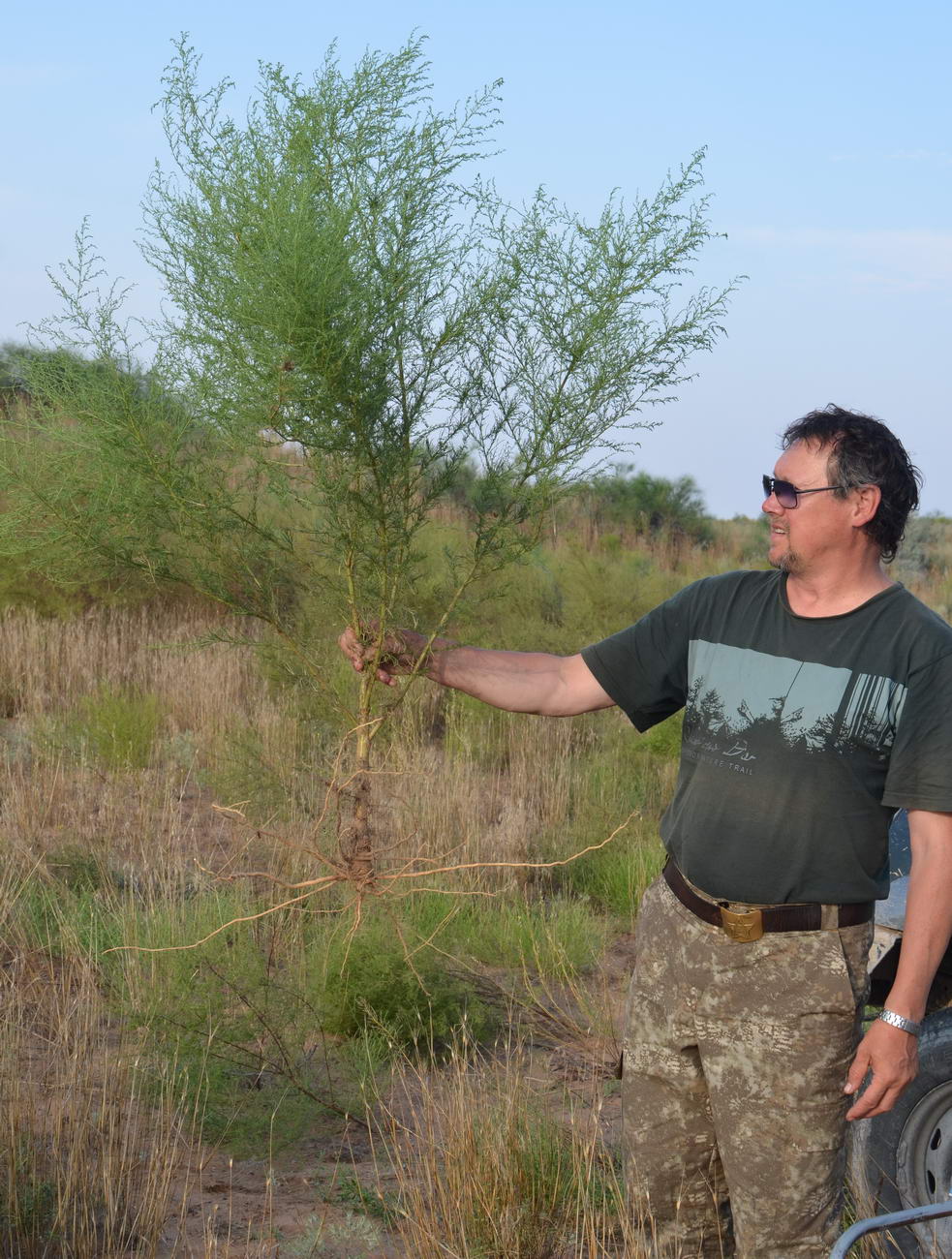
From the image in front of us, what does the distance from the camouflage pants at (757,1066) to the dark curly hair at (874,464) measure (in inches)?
35.7

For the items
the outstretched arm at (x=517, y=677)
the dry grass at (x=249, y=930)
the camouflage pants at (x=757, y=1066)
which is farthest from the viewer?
the outstretched arm at (x=517, y=677)

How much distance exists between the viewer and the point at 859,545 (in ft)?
8.98

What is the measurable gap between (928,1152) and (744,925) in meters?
1.01

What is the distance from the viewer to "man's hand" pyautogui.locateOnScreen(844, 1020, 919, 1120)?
250 cm

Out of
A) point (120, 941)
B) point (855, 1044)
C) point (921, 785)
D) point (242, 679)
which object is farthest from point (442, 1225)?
point (242, 679)

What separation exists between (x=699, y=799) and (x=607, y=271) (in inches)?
94.9

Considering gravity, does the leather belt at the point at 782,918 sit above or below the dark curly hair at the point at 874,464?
below

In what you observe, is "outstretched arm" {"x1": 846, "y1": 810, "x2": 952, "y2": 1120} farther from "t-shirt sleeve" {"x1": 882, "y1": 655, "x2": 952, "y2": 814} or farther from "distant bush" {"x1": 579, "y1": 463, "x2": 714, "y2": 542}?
"distant bush" {"x1": 579, "y1": 463, "x2": 714, "y2": 542}

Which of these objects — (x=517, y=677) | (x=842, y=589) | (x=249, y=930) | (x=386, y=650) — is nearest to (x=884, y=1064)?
(x=842, y=589)

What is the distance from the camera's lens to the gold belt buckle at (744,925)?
2646mm

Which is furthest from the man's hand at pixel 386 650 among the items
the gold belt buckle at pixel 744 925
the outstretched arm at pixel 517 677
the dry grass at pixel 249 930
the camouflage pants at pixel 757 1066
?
the gold belt buckle at pixel 744 925

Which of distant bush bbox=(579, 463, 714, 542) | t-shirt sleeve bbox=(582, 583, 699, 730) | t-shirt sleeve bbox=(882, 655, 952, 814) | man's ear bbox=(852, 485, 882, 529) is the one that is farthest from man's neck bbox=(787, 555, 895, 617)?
distant bush bbox=(579, 463, 714, 542)

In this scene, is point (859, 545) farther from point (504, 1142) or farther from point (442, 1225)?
point (442, 1225)

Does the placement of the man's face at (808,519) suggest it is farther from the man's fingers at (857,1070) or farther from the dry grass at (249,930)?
the dry grass at (249,930)
